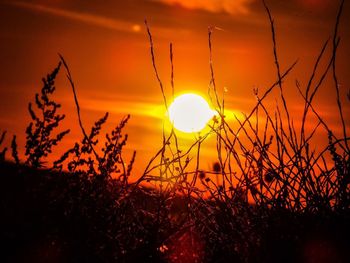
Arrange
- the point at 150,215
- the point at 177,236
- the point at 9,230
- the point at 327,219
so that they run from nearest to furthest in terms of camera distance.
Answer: the point at 9,230 < the point at 327,219 < the point at 177,236 < the point at 150,215

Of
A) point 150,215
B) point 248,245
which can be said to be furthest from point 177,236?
point 248,245

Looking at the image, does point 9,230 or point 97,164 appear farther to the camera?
point 97,164

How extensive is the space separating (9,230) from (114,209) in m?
0.67

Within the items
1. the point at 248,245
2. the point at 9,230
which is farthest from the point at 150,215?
the point at 9,230

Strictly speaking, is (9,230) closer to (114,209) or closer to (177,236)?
(114,209)

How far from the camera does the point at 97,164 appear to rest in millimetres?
3164

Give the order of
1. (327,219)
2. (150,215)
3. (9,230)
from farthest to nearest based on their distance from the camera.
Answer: (150,215) < (327,219) < (9,230)

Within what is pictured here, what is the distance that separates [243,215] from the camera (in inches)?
113

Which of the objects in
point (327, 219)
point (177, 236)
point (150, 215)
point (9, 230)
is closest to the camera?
point (9, 230)

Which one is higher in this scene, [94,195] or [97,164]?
[97,164]

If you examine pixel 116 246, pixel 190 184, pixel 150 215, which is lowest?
pixel 116 246

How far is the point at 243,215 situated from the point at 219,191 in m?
0.21

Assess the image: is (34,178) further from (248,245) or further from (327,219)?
(327,219)

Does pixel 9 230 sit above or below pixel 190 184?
below
